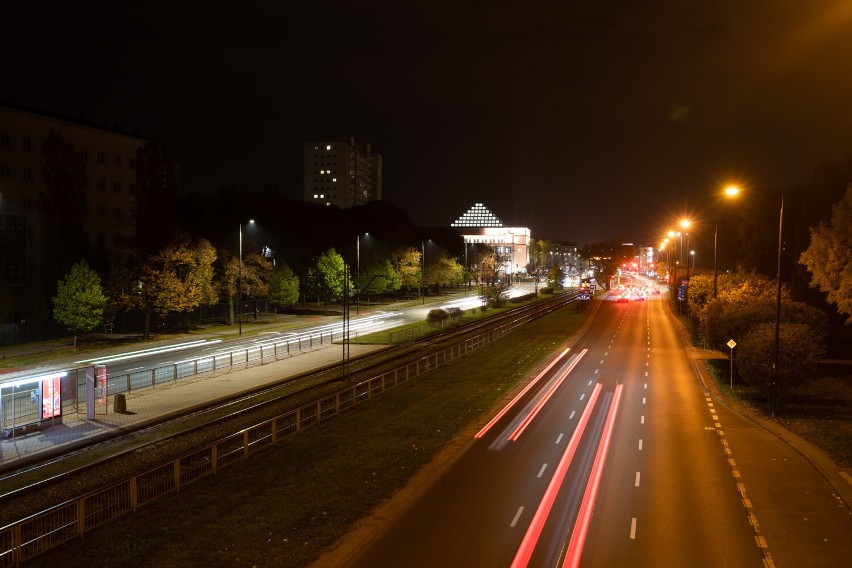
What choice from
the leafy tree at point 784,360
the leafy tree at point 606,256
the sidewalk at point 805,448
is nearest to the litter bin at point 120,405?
the sidewalk at point 805,448

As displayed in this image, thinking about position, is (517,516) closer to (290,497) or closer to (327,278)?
(290,497)

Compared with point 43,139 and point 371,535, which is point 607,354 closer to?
point 371,535

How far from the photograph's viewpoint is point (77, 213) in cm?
6150

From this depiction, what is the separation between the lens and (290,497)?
1555 cm

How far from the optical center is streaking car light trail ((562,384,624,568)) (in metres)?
12.7

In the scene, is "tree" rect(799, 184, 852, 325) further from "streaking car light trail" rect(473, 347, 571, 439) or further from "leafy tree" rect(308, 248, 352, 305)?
"leafy tree" rect(308, 248, 352, 305)

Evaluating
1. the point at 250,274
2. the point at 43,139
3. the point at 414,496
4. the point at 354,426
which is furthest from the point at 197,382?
the point at 43,139

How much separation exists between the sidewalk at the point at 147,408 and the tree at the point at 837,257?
26451 millimetres

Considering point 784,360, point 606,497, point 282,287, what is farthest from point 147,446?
point 282,287

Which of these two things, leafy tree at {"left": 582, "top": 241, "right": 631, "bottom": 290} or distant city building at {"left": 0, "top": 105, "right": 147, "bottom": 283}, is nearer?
distant city building at {"left": 0, "top": 105, "right": 147, "bottom": 283}

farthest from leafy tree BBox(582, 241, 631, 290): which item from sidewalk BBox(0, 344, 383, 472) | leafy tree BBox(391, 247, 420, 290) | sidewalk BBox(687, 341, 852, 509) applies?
sidewalk BBox(687, 341, 852, 509)

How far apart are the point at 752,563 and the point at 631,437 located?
9.88 metres

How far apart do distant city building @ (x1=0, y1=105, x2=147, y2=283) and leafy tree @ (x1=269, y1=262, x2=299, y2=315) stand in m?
14.2

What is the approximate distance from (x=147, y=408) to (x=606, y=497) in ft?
62.3
